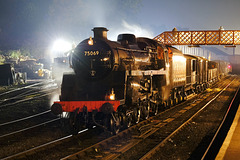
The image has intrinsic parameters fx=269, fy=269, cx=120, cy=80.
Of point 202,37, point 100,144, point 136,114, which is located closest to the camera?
point 100,144

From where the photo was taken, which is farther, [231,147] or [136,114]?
[136,114]

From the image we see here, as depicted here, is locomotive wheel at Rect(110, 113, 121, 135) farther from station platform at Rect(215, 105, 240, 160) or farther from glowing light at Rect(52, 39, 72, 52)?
glowing light at Rect(52, 39, 72, 52)

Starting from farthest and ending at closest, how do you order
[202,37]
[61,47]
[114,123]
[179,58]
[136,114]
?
1. [61,47]
2. [202,37]
3. [179,58]
4. [136,114]
5. [114,123]

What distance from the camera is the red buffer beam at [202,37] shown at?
2848cm

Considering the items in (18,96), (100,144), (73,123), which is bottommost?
(100,144)

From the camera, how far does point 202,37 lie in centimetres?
2905

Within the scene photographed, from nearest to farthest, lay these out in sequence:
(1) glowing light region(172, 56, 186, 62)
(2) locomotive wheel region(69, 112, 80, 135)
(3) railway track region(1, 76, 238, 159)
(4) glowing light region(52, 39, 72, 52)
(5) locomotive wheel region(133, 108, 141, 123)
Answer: (3) railway track region(1, 76, 238, 159) → (2) locomotive wheel region(69, 112, 80, 135) → (5) locomotive wheel region(133, 108, 141, 123) → (1) glowing light region(172, 56, 186, 62) → (4) glowing light region(52, 39, 72, 52)

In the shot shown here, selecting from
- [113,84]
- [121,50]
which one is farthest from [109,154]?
[121,50]

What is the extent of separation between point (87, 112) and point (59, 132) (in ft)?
6.17

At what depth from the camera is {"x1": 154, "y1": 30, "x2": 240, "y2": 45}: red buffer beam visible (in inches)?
1121

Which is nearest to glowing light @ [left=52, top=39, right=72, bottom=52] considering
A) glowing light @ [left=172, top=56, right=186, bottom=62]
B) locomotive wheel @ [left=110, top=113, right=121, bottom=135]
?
glowing light @ [left=172, top=56, right=186, bottom=62]

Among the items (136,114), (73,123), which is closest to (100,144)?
(73,123)

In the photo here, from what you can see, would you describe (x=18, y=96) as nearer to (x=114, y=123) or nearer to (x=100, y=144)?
(x=114, y=123)

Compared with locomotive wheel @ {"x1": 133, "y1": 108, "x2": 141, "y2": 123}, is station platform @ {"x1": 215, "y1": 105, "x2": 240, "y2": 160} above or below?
below
